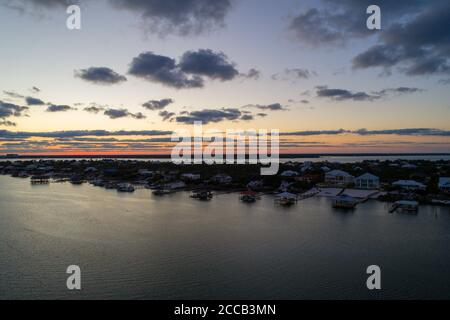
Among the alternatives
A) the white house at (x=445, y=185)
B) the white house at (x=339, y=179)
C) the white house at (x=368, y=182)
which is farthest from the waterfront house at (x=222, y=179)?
the white house at (x=445, y=185)

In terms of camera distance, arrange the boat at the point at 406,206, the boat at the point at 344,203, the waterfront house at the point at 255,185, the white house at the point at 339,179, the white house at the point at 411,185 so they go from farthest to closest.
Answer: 1. the waterfront house at the point at 255,185
2. the white house at the point at 339,179
3. the white house at the point at 411,185
4. the boat at the point at 344,203
5. the boat at the point at 406,206

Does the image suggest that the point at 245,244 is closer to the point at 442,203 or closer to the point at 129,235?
the point at 129,235

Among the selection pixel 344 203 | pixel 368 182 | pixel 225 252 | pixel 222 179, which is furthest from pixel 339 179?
pixel 225 252

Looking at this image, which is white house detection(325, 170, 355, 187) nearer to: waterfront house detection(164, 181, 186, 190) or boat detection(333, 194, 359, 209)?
boat detection(333, 194, 359, 209)

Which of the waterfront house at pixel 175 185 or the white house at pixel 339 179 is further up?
the white house at pixel 339 179

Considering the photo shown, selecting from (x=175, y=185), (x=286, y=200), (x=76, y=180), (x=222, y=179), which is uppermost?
(x=222, y=179)

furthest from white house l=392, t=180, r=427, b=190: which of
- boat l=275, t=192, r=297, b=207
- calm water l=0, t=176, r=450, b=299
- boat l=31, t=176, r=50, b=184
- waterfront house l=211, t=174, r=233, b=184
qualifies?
boat l=31, t=176, r=50, b=184

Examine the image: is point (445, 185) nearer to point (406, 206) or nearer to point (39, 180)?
point (406, 206)


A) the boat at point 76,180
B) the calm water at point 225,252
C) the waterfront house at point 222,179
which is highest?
the waterfront house at point 222,179

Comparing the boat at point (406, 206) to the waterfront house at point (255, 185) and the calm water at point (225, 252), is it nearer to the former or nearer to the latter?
the calm water at point (225, 252)

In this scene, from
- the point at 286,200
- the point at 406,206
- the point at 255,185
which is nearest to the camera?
the point at 406,206
